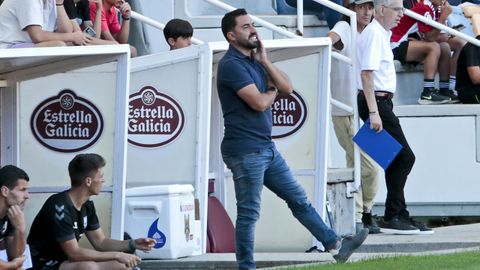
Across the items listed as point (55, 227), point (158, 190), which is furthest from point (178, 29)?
point (55, 227)

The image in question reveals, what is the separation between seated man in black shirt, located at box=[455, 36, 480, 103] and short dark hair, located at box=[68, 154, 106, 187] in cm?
567

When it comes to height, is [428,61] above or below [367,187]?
above

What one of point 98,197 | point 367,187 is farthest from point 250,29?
point 367,187

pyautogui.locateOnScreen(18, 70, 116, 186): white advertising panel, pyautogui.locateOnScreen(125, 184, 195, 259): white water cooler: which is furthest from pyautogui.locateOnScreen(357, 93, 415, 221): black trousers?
pyautogui.locateOnScreen(18, 70, 116, 186): white advertising panel

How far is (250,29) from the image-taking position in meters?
9.68

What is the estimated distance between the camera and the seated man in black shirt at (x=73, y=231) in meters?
9.40

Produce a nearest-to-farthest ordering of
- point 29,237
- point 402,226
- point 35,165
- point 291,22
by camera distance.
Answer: point 29,237 → point 35,165 → point 402,226 → point 291,22

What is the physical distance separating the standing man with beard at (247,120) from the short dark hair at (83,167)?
2.85 feet

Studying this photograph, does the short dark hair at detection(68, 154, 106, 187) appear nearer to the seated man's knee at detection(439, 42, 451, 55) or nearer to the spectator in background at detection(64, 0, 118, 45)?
the spectator in background at detection(64, 0, 118, 45)

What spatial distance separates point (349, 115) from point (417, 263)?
126 inches

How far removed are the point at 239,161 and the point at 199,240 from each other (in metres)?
1.26

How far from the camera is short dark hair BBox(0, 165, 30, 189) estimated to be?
29.4 ft

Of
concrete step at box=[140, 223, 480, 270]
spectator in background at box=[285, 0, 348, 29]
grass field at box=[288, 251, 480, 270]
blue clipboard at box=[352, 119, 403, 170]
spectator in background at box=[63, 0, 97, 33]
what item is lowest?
concrete step at box=[140, 223, 480, 270]

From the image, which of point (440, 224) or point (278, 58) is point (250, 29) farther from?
point (440, 224)
